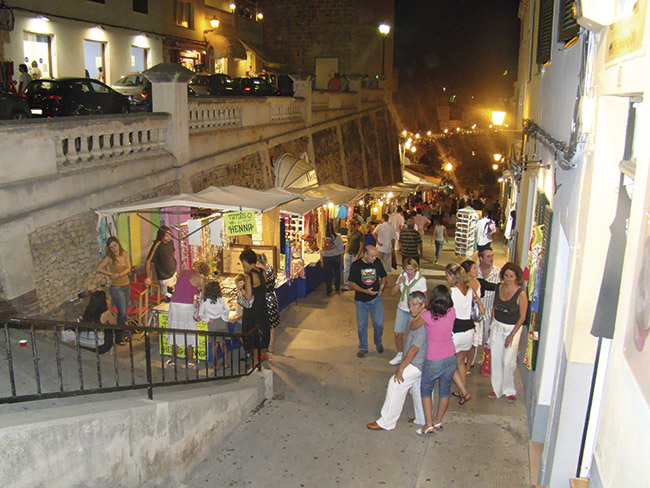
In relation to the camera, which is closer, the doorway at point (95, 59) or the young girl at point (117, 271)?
the young girl at point (117, 271)

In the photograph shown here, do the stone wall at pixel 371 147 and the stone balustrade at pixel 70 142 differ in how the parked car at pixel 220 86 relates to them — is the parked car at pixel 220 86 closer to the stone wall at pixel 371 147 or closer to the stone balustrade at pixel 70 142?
the stone wall at pixel 371 147

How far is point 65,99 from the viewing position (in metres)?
13.5

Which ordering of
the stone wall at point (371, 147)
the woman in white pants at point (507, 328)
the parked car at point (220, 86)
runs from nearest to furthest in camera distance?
the woman in white pants at point (507, 328) → the parked car at point (220, 86) → the stone wall at point (371, 147)

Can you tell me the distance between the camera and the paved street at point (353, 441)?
5594 mm

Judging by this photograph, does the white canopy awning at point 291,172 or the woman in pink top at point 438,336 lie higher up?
the white canopy awning at point 291,172

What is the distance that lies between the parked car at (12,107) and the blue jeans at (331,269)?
643 cm

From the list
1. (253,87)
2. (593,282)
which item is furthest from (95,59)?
(593,282)

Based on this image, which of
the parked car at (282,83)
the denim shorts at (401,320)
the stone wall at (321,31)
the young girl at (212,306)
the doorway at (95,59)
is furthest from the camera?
the stone wall at (321,31)

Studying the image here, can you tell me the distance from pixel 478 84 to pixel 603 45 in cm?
5317

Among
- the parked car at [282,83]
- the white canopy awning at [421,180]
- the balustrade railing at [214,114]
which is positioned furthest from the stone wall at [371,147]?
the balustrade railing at [214,114]

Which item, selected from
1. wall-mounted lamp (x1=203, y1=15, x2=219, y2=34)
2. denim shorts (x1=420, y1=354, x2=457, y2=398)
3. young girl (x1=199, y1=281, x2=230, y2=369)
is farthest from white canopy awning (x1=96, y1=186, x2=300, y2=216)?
wall-mounted lamp (x1=203, y1=15, x2=219, y2=34)

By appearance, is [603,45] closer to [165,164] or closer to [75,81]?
[165,164]

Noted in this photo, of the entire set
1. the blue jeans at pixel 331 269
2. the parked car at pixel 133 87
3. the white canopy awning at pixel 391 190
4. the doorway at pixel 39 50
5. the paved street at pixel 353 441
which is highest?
the doorway at pixel 39 50

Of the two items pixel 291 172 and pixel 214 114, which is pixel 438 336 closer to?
pixel 214 114
